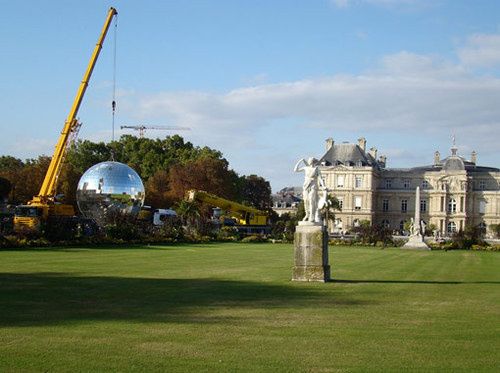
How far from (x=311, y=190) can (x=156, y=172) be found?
67.7 m

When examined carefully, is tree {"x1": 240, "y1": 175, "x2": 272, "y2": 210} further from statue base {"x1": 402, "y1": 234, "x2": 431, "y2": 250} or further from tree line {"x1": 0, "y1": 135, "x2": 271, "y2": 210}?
statue base {"x1": 402, "y1": 234, "x2": 431, "y2": 250}

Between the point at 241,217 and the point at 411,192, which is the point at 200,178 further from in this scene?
the point at 411,192

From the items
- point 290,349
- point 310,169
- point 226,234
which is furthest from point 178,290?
point 226,234

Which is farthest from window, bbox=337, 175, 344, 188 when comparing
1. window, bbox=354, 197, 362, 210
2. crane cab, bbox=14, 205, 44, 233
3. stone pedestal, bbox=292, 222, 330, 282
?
stone pedestal, bbox=292, 222, 330, 282

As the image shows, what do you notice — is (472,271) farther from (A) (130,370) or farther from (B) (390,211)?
(B) (390,211)

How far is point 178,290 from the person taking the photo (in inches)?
631

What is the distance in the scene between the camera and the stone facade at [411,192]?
117m

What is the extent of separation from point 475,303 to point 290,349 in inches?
284

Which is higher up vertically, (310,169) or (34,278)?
(310,169)

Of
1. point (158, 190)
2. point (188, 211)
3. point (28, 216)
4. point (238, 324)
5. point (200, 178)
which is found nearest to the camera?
point (238, 324)

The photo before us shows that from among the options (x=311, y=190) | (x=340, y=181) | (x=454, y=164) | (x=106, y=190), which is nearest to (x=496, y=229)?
(x=454, y=164)

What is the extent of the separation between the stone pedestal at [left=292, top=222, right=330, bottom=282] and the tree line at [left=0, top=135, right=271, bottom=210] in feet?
157

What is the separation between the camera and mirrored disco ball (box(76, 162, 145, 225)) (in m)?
51.3

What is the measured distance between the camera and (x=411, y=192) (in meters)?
121
